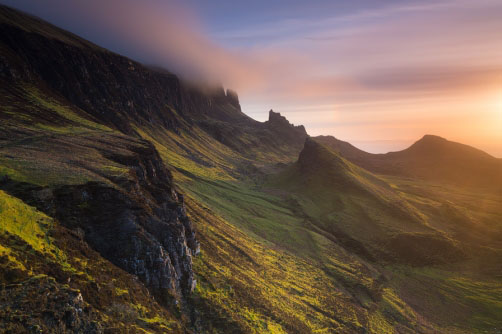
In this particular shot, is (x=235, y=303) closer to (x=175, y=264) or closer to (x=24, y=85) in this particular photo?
(x=175, y=264)

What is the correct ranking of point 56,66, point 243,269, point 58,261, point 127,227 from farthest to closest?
1. point 56,66
2. point 243,269
3. point 127,227
4. point 58,261

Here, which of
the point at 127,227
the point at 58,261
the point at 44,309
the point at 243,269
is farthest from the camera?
the point at 243,269

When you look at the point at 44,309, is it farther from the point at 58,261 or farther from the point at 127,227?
the point at 127,227

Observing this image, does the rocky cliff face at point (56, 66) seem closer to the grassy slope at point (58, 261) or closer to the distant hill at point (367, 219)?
the grassy slope at point (58, 261)

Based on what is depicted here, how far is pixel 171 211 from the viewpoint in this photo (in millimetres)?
56812

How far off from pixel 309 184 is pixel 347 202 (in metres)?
34.0

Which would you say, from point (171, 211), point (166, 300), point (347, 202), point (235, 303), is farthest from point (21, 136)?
point (347, 202)

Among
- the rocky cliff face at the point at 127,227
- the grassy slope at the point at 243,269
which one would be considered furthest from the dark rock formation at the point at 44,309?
the rocky cliff face at the point at 127,227

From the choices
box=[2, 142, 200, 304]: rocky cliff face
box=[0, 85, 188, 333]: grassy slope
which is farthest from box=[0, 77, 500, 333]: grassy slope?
box=[2, 142, 200, 304]: rocky cliff face

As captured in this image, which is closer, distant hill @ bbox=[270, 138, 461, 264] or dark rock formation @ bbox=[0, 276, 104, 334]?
dark rock formation @ bbox=[0, 276, 104, 334]

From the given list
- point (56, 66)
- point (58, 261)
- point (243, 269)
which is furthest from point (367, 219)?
point (56, 66)

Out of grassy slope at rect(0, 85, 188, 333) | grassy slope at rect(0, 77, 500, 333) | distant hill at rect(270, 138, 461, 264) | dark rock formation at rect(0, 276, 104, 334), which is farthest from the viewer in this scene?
distant hill at rect(270, 138, 461, 264)

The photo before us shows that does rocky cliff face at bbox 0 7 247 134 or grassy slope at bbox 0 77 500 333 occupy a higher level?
rocky cliff face at bbox 0 7 247 134

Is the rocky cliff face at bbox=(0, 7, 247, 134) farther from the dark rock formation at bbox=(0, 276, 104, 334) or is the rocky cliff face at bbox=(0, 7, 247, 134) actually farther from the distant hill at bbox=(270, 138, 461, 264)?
the dark rock formation at bbox=(0, 276, 104, 334)
